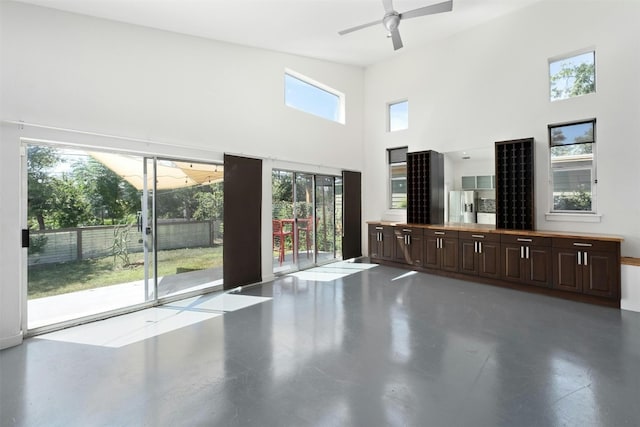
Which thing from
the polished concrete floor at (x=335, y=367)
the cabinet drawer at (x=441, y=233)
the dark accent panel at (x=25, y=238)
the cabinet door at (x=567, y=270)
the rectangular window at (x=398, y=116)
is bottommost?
the polished concrete floor at (x=335, y=367)

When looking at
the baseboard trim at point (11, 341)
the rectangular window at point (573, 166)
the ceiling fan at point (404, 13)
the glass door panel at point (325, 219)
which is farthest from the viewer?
the glass door panel at point (325, 219)

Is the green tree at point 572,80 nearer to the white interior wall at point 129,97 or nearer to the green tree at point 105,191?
the white interior wall at point 129,97

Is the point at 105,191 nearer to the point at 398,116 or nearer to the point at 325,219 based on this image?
the point at 325,219

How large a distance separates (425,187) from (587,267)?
9.81ft

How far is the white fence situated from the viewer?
3.57 m

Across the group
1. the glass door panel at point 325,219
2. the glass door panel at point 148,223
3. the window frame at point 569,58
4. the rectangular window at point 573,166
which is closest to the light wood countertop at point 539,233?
the rectangular window at point 573,166

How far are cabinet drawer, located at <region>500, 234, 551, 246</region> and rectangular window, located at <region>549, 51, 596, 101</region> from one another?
2473mm

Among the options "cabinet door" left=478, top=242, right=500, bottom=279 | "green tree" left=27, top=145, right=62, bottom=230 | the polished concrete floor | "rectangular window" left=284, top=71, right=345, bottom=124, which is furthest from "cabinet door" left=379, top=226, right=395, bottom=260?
"green tree" left=27, top=145, right=62, bottom=230

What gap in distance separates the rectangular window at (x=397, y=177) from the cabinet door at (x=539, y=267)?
2.90 meters

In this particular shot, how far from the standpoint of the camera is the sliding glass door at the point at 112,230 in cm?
353

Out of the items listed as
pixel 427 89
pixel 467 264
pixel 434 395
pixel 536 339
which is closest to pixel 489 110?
pixel 427 89

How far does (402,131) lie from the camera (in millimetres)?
7180

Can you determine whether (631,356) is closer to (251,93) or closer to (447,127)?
(447,127)

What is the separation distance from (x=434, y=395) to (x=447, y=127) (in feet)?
18.5
